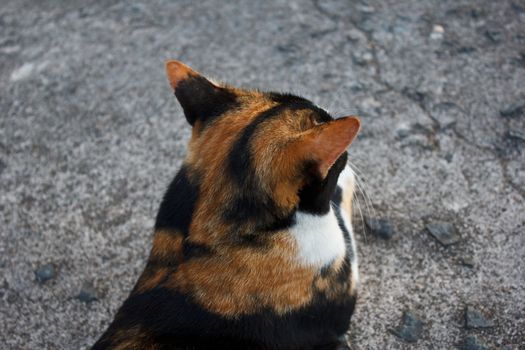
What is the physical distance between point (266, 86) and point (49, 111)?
121 centimetres

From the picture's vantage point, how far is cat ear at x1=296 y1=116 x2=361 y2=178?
4.73 feet

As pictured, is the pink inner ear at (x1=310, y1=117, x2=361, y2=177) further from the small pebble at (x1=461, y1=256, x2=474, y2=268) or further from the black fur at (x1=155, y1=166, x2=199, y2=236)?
the small pebble at (x1=461, y1=256, x2=474, y2=268)

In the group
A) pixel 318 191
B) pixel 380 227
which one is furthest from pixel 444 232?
pixel 318 191

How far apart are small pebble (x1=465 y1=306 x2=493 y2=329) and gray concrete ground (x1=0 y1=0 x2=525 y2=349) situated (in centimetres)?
2

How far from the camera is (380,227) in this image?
250 cm

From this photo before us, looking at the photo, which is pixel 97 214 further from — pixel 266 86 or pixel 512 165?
pixel 512 165

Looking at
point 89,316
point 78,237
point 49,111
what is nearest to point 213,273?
point 89,316

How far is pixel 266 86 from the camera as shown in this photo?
3125mm

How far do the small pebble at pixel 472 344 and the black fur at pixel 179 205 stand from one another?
3.75 ft

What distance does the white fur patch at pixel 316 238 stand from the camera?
5.71 feet

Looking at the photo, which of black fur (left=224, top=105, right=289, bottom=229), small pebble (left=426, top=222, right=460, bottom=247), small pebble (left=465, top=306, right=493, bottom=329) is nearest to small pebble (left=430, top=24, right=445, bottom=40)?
small pebble (left=426, top=222, right=460, bottom=247)

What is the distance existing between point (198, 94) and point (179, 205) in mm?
396

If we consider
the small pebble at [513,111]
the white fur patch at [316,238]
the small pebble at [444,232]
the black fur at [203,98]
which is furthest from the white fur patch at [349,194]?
the small pebble at [513,111]

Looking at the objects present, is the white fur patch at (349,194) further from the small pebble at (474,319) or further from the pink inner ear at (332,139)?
the pink inner ear at (332,139)
